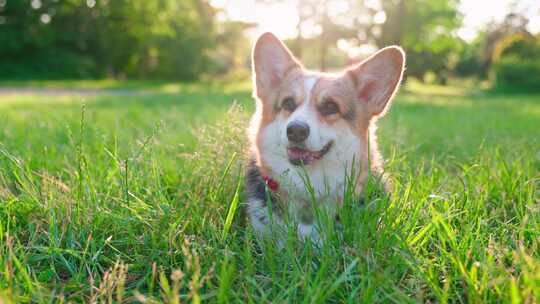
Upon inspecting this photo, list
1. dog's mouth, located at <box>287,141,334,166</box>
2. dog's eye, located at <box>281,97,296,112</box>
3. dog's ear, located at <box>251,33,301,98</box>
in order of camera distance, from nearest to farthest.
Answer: dog's mouth, located at <box>287,141,334,166</box> → dog's eye, located at <box>281,97,296,112</box> → dog's ear, located at <box>251,33,301,98</box>

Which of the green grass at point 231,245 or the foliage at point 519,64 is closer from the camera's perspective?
the green grass at point 231,245

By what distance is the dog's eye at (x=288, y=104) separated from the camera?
8.79 feet

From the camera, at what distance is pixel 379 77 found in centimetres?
268

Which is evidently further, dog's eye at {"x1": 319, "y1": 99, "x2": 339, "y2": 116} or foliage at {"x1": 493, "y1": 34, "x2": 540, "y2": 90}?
foliage at {"x1": 493, "y1": 34, "x2": 540, "y2": 90}

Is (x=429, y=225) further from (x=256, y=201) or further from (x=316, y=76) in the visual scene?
(x=316, y=76)

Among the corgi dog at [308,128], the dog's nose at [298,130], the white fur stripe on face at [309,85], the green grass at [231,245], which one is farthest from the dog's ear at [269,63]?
the dog's nose at [298,130]

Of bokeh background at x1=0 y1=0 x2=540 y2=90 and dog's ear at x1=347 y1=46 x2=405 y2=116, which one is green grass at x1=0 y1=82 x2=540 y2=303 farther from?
bokeh background at x1=0 y1=0 x2=540 y2=90

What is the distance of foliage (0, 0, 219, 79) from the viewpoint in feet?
79.2

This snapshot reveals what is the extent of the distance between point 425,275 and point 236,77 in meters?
28.4

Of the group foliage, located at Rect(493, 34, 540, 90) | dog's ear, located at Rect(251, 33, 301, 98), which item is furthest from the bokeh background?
dog's ear, located at Rect(251, 33, 301, 98)

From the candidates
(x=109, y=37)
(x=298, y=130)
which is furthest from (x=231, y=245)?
(x=109, y=37)

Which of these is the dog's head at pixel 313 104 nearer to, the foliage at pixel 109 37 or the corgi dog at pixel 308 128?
the corgi dog at pixel 308 128

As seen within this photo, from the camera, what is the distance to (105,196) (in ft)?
7.13

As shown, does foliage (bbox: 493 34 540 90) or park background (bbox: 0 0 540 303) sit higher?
park background (bbox: 0 0 540 303)
